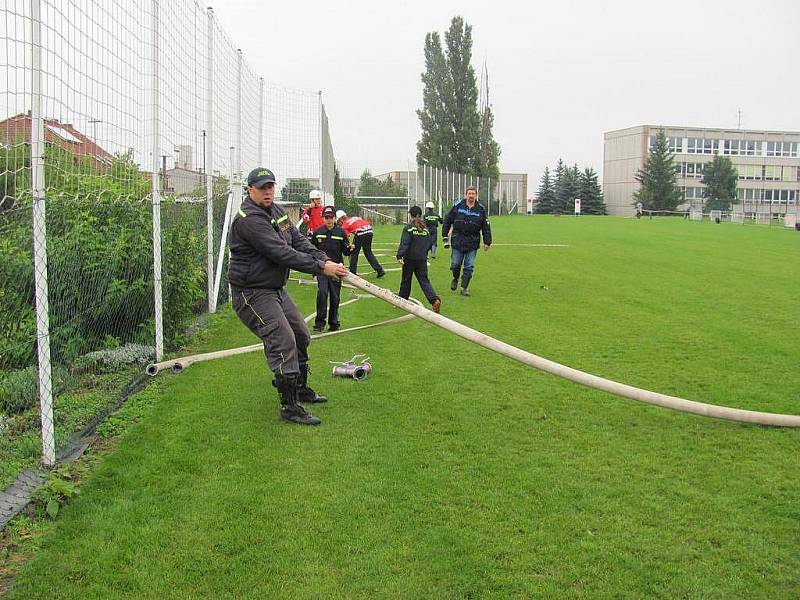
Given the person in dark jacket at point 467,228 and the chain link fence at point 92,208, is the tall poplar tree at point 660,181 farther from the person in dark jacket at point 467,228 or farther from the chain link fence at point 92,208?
the chain link fence at point 92,208

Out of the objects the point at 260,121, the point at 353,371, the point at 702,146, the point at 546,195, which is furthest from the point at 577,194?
the point at 353,371

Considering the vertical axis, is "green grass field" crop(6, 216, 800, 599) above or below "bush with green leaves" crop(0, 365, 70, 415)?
below

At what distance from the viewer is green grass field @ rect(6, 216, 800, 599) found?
3.86 metres

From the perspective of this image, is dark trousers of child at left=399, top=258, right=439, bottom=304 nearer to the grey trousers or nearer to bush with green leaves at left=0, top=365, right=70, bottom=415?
the grey trousers

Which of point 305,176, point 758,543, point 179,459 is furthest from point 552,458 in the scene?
point 305,176

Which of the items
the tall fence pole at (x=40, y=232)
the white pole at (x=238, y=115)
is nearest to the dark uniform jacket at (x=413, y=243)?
the white pole at (x=238, y=115)

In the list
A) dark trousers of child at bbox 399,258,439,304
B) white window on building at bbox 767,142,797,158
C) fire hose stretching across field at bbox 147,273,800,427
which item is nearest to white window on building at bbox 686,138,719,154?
white window on building at bbox 767,142,797,158

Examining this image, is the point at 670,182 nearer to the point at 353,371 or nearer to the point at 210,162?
the point at 210,162

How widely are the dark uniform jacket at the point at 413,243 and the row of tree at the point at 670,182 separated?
75265mm

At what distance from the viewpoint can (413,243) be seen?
12883mm

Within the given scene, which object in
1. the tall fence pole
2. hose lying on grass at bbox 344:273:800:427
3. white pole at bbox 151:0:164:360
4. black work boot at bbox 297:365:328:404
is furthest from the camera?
white pole at bbox 151:0:164:360

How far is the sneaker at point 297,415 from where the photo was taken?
6.43 metres

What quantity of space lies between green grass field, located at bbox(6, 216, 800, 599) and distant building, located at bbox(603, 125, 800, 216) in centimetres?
9046

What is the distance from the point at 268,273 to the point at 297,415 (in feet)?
4.11
